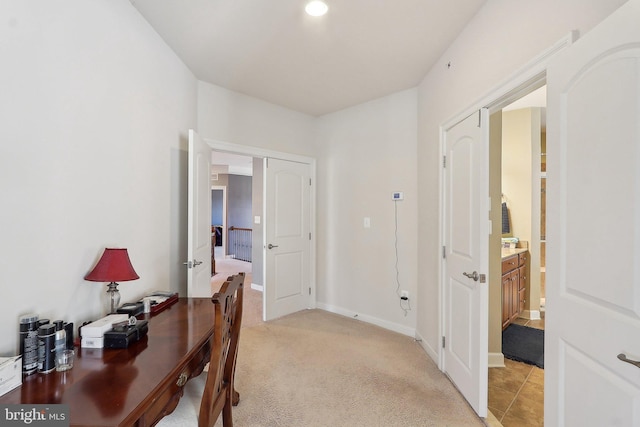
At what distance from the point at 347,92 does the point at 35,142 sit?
284 centimetres

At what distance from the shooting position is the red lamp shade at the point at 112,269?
155 centimetres

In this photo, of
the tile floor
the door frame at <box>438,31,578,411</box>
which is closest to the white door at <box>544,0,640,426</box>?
the door frame at <box>438,31,578,411</box>

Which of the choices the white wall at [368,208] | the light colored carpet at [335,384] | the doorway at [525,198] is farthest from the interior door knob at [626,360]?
the doorway at [525,198]

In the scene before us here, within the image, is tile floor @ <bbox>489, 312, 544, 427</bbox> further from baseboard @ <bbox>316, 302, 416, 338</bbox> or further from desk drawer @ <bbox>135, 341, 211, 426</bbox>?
desk drawer @ <bbox>135, 341, 211, 426</bbox>

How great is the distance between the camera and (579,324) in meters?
1.15

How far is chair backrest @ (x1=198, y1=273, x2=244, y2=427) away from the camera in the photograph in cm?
130

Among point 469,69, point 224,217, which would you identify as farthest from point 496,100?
point 224,217

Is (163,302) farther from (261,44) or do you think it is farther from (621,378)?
(621,378)

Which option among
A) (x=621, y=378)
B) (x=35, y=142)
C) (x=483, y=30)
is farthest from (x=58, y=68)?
(x=621, y=378)

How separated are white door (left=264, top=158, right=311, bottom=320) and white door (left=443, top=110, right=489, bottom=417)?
6.66ft

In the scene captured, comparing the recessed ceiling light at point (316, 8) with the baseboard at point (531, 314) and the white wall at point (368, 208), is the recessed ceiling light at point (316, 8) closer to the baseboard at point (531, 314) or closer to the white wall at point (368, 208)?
the white wall at point (368, 208)

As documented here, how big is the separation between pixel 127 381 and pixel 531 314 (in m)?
4.53

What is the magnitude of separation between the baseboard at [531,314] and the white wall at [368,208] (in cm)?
181

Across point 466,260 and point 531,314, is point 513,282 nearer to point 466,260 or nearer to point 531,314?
point 531,314
